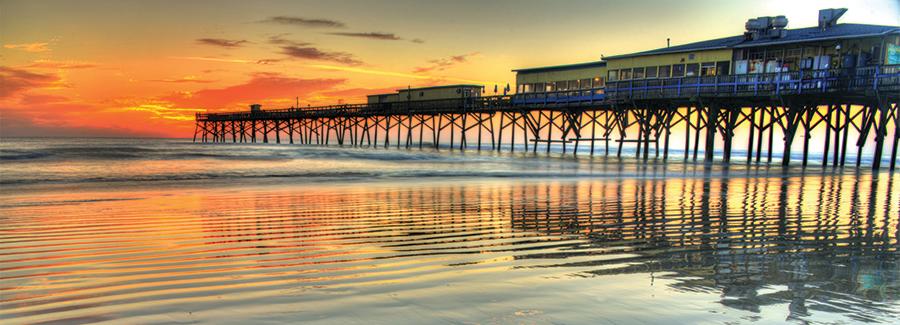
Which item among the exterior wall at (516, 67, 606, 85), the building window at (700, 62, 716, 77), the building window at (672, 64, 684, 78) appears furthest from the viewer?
the exterior wall at (516, 67, 606, 85)

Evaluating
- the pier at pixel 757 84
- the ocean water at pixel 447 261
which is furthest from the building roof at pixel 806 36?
the ocean water at pixel 447 261

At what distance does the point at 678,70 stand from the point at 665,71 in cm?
76

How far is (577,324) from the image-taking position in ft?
11.6

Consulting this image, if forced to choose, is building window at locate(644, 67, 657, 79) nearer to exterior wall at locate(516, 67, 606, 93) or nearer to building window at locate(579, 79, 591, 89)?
exterior wall at locate(516, 67, 606, 93)

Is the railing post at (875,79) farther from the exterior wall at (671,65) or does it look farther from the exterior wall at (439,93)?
the exterior wall at (439,93)

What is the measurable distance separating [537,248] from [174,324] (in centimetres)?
368

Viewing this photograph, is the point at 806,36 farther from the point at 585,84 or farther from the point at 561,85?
the point at 561,85

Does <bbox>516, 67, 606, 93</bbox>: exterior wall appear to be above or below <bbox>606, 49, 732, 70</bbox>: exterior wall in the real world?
below

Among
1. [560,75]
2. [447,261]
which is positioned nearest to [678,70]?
[560,75]

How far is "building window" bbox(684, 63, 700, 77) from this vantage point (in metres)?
32.8

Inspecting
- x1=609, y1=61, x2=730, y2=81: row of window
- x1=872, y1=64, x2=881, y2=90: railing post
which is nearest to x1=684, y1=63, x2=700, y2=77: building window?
x1=609, y1=61, x2=730, y2=81: row of window

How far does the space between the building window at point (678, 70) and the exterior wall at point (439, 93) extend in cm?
2172

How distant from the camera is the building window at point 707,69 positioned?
105 ft

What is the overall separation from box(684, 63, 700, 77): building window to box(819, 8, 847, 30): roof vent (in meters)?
6.01
